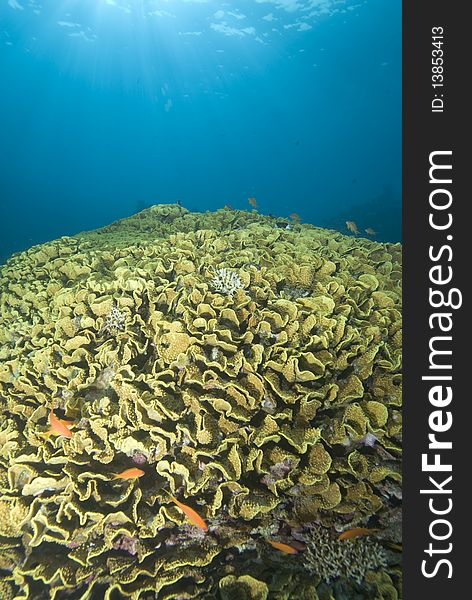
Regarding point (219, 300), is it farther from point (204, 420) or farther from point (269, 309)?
point (204, 420)

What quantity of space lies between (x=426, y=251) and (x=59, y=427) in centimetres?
370

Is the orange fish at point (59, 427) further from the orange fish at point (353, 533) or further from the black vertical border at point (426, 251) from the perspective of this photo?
the black vertical border at point (426, 251)

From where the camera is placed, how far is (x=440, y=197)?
9.18ft

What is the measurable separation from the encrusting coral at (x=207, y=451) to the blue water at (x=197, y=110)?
34.6 meters

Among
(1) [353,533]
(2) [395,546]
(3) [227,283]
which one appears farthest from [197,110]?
(2) [395,546]

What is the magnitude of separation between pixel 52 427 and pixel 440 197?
13.8 feet

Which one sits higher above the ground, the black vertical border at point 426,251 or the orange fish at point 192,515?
the black vertical border at point 426,251

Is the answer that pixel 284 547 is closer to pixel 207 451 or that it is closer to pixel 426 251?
pixel 207 451

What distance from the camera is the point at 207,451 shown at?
303 centimetres

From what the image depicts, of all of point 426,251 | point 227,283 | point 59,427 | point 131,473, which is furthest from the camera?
point 227,283

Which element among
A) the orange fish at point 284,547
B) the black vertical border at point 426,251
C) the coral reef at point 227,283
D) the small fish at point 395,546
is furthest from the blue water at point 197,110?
the orange fish at point 284,547

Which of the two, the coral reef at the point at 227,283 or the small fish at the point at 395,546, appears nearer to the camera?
the small fish at the point at 395,546

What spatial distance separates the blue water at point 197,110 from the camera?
47.0 metres

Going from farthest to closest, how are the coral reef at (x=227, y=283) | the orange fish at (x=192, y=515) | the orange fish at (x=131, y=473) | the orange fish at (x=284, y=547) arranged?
1. the coral reef at (x=227, y=283)
2. the orange fish at (x=131, y=473)
3. the orange fish at (x=284, y=547)
4. the orange fish at (x=192, y=515)
